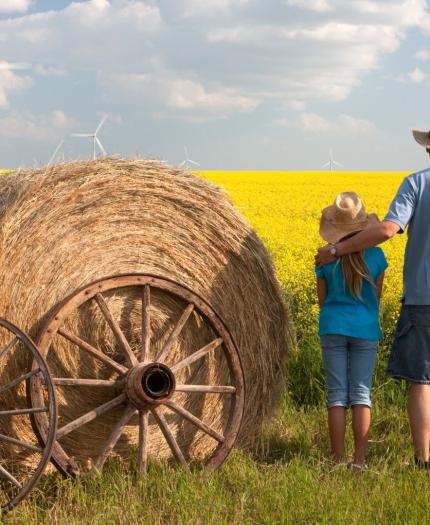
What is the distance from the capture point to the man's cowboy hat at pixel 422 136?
592 centimetres

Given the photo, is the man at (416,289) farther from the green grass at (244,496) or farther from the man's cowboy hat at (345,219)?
the green grass at (244,496)

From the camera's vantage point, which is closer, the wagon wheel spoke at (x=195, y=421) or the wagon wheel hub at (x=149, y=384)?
the wagon wheel hub at (x=149, y=384)

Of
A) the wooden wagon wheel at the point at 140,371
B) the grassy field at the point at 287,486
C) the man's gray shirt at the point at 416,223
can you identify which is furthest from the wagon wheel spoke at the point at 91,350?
the man's gray shirt at the point at 416,223

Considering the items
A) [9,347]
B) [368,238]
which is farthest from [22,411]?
[368,238]

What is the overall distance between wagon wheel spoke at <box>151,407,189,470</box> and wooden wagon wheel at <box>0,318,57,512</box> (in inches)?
30.5

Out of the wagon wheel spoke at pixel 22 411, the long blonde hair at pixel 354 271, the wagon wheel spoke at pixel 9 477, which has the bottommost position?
the wagon wheel spoke at pixel 9 477

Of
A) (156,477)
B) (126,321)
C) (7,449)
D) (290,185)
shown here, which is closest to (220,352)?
(126,321)

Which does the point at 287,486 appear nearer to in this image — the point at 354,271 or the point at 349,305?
the point at 349,305

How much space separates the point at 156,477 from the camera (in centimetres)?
559

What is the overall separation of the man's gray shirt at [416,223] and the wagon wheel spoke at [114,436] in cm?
201

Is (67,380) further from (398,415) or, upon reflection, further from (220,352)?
(398,415)

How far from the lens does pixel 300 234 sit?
13531mm

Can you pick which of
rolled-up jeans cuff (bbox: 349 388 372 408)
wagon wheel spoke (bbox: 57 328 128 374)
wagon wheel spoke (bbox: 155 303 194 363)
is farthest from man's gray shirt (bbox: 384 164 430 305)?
wagon wheel spoke (bbox: 57 328 128 374)

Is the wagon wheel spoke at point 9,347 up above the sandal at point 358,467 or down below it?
above
